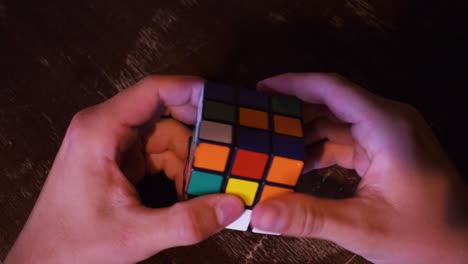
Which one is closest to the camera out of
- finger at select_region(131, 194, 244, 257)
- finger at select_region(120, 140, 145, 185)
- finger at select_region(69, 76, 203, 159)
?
finger at select_region(131, 194, 244, 257)

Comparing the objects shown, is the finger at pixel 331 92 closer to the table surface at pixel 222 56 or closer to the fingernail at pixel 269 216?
the table surface at pixel 222 56

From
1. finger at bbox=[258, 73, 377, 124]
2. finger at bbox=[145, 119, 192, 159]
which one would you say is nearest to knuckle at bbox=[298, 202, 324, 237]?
finger at bbox=[258, 73, 377, 124]

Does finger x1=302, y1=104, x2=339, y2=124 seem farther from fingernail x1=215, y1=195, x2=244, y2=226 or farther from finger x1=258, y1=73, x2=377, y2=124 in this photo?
fingernail x1=215, y1=195, x2=244, y2=226

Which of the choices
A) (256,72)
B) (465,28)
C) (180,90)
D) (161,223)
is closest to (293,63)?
(256,72)

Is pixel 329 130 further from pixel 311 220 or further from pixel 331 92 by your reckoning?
pixel 311 220

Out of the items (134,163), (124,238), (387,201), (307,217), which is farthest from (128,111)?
(387,201)

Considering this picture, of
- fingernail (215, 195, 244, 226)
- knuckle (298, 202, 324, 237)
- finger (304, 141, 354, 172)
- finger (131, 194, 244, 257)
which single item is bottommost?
finger (304, 141, 354, 172)

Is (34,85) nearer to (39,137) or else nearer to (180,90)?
(39,137)

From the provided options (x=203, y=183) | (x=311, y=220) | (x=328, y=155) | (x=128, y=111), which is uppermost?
(x=128, y=111)
